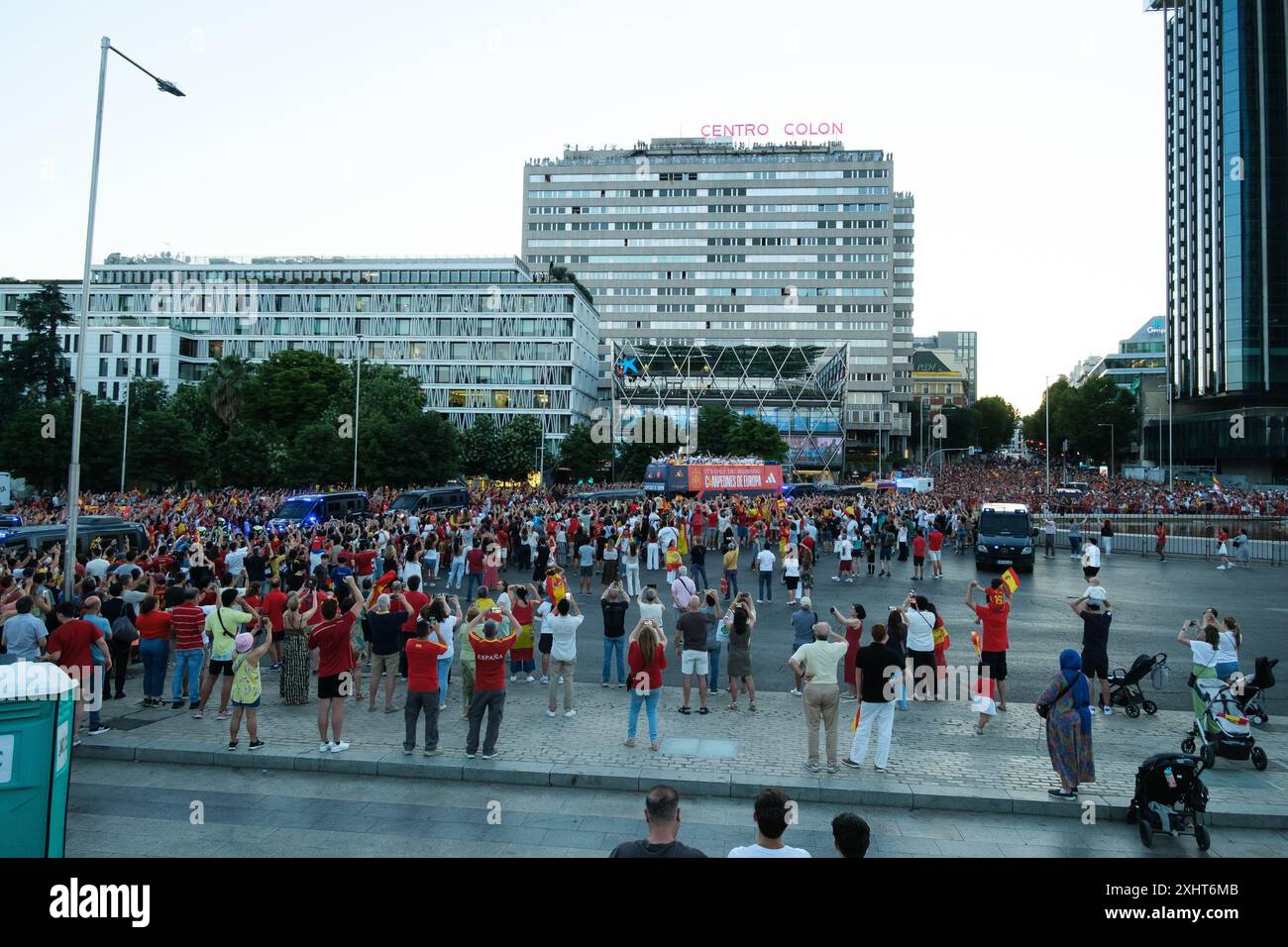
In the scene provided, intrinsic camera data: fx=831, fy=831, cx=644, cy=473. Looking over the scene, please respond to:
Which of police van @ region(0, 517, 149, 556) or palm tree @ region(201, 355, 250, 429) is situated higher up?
palm tree @ region(201, 355, 250, 429)

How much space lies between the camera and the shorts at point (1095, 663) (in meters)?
10.9

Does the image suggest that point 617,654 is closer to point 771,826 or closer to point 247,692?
point 247,692

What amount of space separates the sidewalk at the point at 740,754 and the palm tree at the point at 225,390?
194 feet

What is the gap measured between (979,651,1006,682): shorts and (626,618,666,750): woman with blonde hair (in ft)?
15.2

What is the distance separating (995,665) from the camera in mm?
11070

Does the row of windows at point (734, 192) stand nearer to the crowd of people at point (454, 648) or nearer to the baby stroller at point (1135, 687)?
the crowd of people at point (454, 648)

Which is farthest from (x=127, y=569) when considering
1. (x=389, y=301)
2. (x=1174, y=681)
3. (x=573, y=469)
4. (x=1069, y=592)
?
(x=389, y=301)

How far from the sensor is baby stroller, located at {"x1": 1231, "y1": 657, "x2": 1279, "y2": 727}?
30.6ft

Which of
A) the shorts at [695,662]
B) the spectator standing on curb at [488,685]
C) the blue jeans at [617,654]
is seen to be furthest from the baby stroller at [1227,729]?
the spectator standing on curb at [488,685]

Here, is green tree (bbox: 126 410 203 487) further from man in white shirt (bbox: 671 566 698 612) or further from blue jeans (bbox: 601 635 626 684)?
man in white shirt (bbox: 671 566 698 612)

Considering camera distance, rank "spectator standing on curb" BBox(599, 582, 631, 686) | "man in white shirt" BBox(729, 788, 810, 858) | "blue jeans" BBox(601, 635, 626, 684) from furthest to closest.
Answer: "blue jeans" BBox(601, 635, 626, 684), "spectator standing on curb" BBox(599, 582, 631, 686), "man in white shirt" BBox(729, 788, 810, 858)

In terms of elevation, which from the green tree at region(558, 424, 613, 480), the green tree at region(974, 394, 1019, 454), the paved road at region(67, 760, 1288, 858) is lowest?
the paved road at region(67, 760, 1288, 858)

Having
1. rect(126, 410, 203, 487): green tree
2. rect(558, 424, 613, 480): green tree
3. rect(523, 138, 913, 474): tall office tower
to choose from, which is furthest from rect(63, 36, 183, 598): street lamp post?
rect(523, 138, 913, 474): tall office tower

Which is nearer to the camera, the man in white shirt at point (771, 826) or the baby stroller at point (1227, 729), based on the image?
the man in white shirt at point (771, 826)
